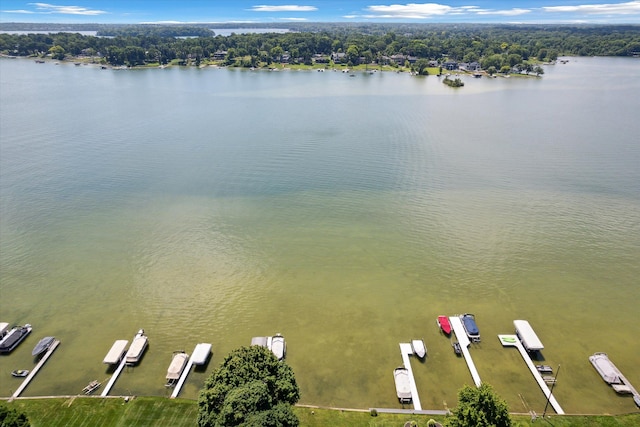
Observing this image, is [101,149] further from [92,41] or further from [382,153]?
[92,41]

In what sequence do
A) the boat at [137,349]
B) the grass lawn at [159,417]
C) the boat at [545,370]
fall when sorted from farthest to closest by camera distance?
1. the boat at [137,349]
2. the boat at [545,370]
3. the grass lawn at [159,417]

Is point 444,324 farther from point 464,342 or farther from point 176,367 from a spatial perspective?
point 176,367

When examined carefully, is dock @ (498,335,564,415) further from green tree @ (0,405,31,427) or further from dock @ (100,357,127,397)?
green tree @ (0,405,31,427)

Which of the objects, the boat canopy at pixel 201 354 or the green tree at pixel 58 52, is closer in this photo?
the boat canopy at pixel 201 354

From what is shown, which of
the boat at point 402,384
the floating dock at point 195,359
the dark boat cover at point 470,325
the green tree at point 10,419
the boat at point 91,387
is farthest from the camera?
the dark boat cover at point 470,325

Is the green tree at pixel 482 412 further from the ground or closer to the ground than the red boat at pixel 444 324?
further from the ground

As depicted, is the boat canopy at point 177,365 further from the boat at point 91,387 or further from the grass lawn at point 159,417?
the boat at point 91,387

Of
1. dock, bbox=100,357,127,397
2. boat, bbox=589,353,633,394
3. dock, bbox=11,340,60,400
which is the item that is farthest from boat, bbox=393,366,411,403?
dock, bbox=11,340,60,400

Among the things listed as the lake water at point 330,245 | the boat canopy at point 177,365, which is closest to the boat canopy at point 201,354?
the boat canopy at point 177,365
